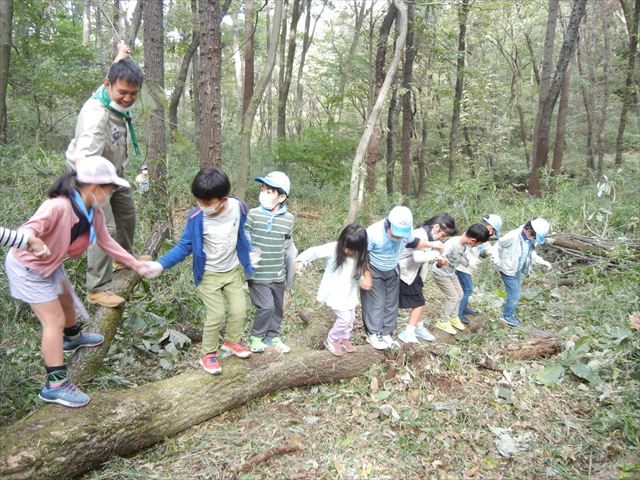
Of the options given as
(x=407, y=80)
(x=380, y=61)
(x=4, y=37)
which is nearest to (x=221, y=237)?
(x=4, y=37)

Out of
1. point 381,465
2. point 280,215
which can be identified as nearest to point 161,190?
point 280,215

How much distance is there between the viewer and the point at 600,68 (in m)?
20.6

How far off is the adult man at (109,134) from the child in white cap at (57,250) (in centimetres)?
42

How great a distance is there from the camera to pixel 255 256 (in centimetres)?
355

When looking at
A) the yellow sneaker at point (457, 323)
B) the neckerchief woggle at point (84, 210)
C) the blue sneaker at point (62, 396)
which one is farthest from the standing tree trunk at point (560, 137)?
the blue sneaker at point (62, 396)

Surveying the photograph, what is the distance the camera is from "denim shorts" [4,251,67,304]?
2.61 metres

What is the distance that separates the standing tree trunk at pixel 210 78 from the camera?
5652 millimetres

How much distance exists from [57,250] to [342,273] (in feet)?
7.55

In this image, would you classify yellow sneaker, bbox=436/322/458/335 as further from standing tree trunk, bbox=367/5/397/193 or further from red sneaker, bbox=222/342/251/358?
standing tree trunk, bbox=367/5/397/193

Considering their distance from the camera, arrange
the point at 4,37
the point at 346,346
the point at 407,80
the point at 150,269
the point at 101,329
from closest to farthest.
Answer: the point at 150,269
the point at 101,329
the point at 346,346
the point at 4,37
the point at 407,80

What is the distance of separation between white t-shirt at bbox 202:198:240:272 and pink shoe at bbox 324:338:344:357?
132 cm

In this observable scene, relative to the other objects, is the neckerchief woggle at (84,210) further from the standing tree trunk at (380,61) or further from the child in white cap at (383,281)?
the standing tree trunk at (380,61)

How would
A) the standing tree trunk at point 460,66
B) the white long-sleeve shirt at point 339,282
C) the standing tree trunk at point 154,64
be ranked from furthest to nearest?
the standing tree trunk at point 460,66 → the standing tree trunk at point 154,64 → the white long-sleeve shirt at point 339,282

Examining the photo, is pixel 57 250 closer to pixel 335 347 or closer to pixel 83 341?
pixel 83 341
